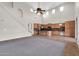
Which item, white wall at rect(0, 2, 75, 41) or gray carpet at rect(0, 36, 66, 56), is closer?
gray carpet at rect(0, 36, 66, 56)

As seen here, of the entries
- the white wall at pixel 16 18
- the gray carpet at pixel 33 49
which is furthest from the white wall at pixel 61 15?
the gray carpet at pixel 33 49

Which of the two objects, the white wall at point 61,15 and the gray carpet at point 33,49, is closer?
the gray carpet at point 33,49

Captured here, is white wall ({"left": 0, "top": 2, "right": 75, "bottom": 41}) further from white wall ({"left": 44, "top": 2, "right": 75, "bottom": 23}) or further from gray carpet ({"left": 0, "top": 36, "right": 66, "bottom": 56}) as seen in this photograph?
gray carpet ({"left": 0, "top": 36, "right": 66, "bottom": 56})

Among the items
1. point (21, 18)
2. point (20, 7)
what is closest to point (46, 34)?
point (20, 7)

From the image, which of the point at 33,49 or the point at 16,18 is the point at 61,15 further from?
the point at 16,18

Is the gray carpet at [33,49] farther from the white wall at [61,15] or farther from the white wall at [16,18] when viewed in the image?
the white wall at [16,18]

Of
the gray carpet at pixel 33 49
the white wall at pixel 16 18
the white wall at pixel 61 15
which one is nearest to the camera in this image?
the gray carpet at pixel 33 49

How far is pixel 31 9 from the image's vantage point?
754cm

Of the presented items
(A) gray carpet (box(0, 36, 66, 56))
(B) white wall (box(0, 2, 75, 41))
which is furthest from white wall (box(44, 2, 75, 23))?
(A) gray carpet (box(0, 36, 66, 56))

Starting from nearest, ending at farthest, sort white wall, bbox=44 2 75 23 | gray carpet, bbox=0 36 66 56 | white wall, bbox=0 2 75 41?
gray carpet, bbox=0 36 66 56 < white wall, bbox=44 2 75 23 < white wall, bbox=0 2 75 41

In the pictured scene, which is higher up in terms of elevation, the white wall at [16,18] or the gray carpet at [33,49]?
the white wall at [16,18]

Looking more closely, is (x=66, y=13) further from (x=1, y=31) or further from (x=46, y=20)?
(x=1, y=31)

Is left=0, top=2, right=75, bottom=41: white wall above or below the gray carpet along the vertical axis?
above

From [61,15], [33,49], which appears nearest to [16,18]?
[61,15]
